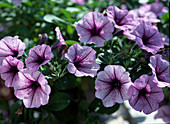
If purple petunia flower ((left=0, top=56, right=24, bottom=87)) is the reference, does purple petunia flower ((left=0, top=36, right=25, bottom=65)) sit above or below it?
above

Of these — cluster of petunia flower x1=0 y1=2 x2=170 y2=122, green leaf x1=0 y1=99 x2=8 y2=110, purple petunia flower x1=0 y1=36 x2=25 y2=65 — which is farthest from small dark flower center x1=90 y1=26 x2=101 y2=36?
green leaf x1=0 y1=99 x2=8 y2=110

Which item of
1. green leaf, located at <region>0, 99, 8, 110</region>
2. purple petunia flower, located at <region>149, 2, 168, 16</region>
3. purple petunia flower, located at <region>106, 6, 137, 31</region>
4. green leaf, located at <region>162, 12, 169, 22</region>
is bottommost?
green leaf, located at <region>0, 99, 8, 110</region>

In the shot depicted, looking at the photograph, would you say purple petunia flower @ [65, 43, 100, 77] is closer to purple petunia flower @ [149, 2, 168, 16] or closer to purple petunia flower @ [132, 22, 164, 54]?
purple petunia flower @ [132, 22, 164, 54]

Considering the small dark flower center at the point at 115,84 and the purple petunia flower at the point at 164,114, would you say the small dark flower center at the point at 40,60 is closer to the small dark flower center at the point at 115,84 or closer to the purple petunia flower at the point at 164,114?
the small dark flower center at the point at 115,84

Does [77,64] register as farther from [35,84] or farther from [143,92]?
[143,92]

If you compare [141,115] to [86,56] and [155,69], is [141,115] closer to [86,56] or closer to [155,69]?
[155,69]

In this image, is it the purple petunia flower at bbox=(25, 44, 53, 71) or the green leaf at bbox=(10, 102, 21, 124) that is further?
the green leaf at bbox=(10, 102, 21, 124)
